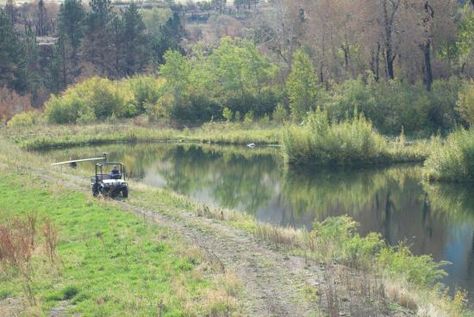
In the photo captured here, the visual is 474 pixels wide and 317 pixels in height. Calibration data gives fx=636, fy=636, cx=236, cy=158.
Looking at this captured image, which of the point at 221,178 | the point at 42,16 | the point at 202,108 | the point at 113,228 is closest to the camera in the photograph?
the point at 113,228

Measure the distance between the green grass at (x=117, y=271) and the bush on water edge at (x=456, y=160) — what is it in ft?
63.7

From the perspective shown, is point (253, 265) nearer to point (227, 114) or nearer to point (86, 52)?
point (227, 114)

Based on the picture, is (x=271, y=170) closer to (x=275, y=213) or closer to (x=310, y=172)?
(x=310, y=172)

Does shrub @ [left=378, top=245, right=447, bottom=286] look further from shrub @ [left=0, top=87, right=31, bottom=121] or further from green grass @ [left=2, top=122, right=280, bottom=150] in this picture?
shrub @ [left=0, top=87, right=31, bottom=121]

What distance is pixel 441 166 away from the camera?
3484 centimetres

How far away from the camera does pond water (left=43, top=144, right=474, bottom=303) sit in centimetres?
2423

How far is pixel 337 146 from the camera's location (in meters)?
40.1

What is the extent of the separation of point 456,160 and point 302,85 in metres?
23.4

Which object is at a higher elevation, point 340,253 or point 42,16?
point 42,16

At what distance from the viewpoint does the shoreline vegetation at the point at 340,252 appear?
561 inches

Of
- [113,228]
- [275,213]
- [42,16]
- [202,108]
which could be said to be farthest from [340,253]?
[42,16]

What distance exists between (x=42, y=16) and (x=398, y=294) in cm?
12688

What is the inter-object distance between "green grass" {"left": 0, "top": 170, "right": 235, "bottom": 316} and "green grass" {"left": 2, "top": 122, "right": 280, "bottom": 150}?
3044cm

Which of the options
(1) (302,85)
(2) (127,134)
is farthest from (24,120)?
(1) (302,85)
